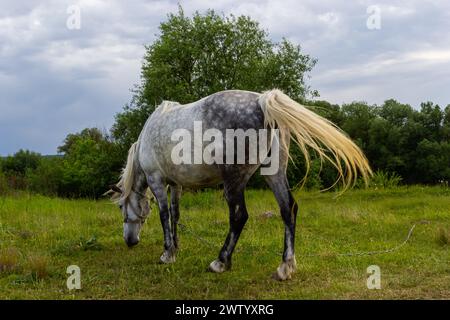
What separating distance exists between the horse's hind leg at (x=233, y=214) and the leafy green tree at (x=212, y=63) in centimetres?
1885

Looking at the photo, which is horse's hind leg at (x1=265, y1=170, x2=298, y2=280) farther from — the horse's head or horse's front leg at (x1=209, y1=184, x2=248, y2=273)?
the horse's head

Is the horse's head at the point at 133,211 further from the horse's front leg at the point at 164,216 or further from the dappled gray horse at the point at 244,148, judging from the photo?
the dappled gray horse at the point at 244,148

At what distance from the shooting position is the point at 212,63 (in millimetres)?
25641

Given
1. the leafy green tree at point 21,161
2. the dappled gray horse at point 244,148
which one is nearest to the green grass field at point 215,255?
the dappled gray horse at point 244,148

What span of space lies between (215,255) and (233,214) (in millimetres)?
1570

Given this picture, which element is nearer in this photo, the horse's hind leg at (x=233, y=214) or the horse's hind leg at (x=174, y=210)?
the horse's hind leg at (x=233, y=214)

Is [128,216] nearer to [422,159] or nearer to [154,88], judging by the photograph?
[154,88]

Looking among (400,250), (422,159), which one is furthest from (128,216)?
(422,159)

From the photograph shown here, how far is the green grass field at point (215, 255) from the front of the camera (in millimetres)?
5207

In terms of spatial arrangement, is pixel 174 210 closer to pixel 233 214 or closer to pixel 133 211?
pixel 133 211

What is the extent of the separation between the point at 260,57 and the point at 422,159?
Result: 1553cm

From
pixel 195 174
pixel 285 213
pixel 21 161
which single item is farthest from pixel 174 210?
pixel 21 161

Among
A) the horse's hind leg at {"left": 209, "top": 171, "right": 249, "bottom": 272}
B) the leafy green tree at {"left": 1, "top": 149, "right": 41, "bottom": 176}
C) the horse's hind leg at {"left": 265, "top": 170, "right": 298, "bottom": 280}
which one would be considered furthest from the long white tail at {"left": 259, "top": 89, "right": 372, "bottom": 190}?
the leafy green tree at {"left": 1, "top": 149, "right": 41, "bottom": 176}

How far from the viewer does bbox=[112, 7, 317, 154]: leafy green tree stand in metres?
25.1
